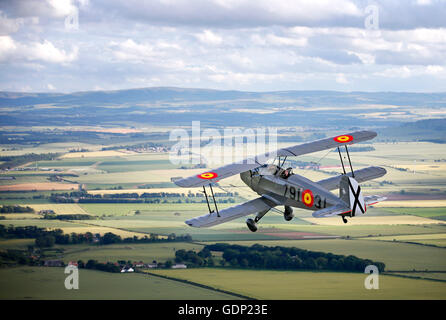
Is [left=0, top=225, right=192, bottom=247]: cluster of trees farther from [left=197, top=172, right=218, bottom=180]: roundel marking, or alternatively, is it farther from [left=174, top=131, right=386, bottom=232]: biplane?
[left=197, top=172, right=218, bottom=180]: roundel marking

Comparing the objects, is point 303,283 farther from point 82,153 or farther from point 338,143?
point 82,153

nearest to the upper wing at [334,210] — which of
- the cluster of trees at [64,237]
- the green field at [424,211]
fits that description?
the cluster of trees at [64,237]

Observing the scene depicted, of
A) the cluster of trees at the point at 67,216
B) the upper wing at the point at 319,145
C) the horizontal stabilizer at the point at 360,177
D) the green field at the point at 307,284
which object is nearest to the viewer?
the upper wing at the point at 319,145

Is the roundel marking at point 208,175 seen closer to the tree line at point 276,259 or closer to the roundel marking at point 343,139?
the roundel marking at point 343,139

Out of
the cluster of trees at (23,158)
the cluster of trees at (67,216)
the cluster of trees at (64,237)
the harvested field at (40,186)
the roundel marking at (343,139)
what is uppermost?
the cluster of trees at (23,158)

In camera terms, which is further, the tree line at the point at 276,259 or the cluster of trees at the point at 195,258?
the cluster of trees at the point at 195,258

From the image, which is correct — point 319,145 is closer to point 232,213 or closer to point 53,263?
point 232,213

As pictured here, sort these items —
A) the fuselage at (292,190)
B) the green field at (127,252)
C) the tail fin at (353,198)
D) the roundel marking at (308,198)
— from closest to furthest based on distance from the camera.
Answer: the tail fin at (353,198) < the fuselage at (292,190) < the roundel marking at (308,198) < the green field at (127,252)
